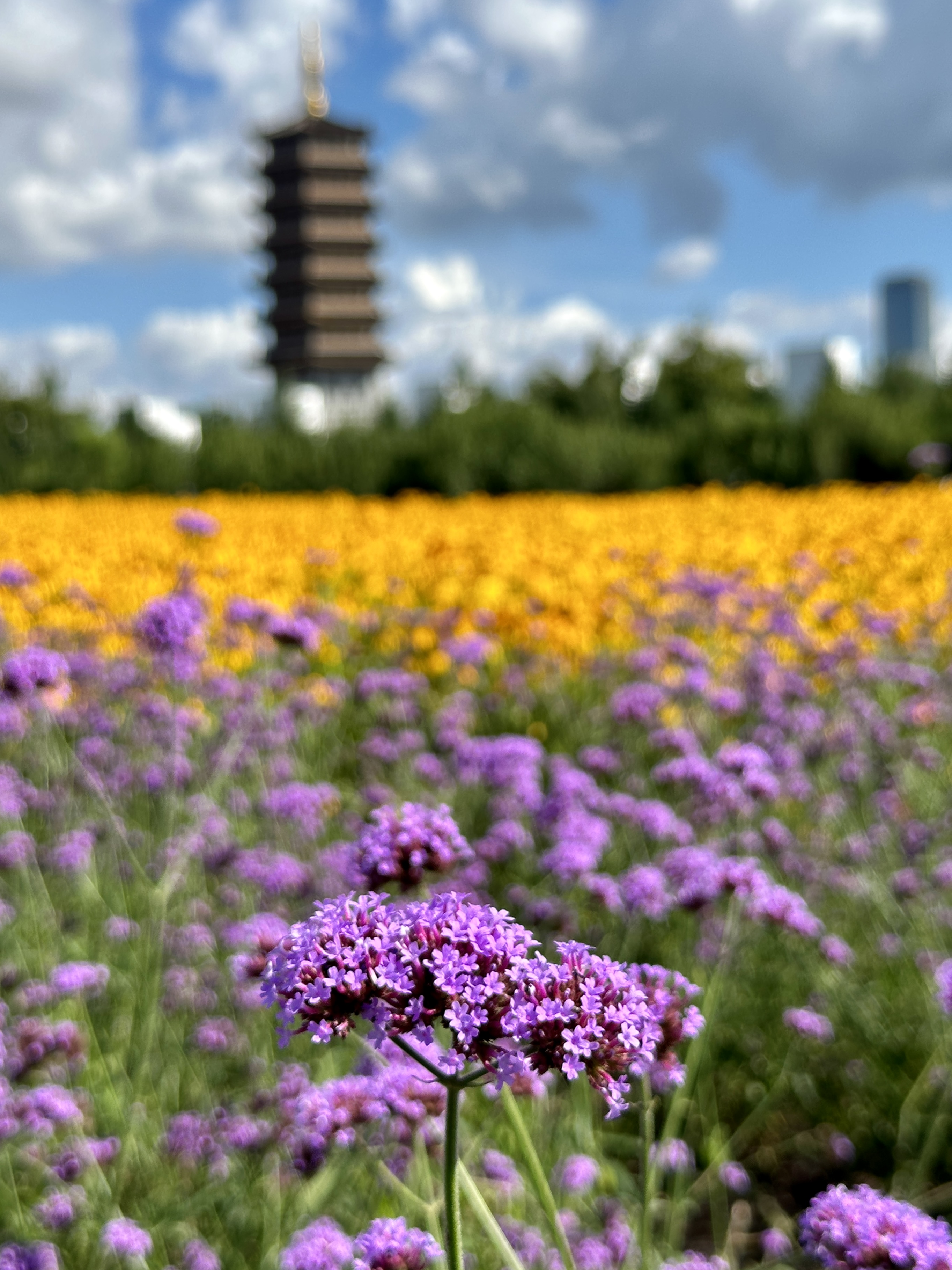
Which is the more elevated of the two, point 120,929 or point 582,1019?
point 582,1019

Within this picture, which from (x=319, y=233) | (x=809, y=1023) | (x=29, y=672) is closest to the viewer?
(x=29, y=672)

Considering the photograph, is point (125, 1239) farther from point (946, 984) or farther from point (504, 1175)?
point (946, 984)

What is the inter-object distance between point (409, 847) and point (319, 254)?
7403 cm

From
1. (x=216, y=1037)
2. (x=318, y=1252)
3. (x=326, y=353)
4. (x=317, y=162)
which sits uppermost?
(x=317, y=162)

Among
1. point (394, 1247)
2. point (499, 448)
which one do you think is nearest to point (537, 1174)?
point (394, 1247)

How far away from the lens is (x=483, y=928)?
1.01 metres

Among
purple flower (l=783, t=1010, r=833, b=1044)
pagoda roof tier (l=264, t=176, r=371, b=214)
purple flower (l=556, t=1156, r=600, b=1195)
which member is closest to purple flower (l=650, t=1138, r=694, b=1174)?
purple flower (l=556, t=1156, r=600, b=1195)

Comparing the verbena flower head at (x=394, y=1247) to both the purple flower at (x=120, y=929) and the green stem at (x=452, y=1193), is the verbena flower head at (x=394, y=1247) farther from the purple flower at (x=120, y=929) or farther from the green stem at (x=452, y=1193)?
the purple flower at (x=120, y=929)

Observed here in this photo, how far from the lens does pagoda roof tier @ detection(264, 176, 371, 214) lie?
235 ft

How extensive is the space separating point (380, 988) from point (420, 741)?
3706mm

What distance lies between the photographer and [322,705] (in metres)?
5.25

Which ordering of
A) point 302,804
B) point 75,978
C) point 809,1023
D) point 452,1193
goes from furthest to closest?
point 302,804 < point 809,1023 < point 75,978 < point 452,1193

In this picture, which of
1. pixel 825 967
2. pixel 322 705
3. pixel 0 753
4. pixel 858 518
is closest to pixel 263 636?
pixel 322 705

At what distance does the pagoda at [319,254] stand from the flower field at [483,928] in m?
66.5
